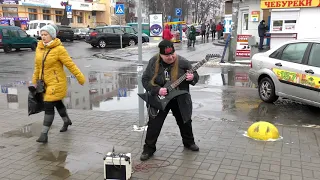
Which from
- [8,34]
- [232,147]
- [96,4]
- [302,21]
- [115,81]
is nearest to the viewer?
[232,147]

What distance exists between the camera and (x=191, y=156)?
15.6 ft

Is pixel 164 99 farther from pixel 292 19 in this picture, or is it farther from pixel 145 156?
pixel 292 19

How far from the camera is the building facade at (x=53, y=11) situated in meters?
47.3

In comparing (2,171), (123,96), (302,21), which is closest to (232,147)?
(2,171)

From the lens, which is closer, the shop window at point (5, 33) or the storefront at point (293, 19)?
the storefront at point (293, 19)

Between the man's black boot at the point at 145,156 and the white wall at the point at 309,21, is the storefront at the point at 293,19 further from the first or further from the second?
the man's black boot at the point at 145,156

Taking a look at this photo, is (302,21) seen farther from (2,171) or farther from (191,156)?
(2,171)

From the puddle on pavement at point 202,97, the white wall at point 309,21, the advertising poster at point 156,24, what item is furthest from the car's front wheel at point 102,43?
the white wall at point 309,21

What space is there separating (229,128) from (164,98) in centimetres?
200

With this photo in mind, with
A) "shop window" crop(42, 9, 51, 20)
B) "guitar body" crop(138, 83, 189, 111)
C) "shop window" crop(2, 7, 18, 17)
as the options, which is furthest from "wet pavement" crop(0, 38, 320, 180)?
"shop window" crop(42, 9, 51, 20)

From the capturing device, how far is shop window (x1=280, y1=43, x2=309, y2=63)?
7.28 metres

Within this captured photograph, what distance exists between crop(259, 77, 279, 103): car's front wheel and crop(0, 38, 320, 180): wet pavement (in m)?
0.15

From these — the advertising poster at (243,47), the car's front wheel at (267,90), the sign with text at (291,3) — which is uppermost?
the sign with text at (291,3)

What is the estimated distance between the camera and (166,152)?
492 cm
